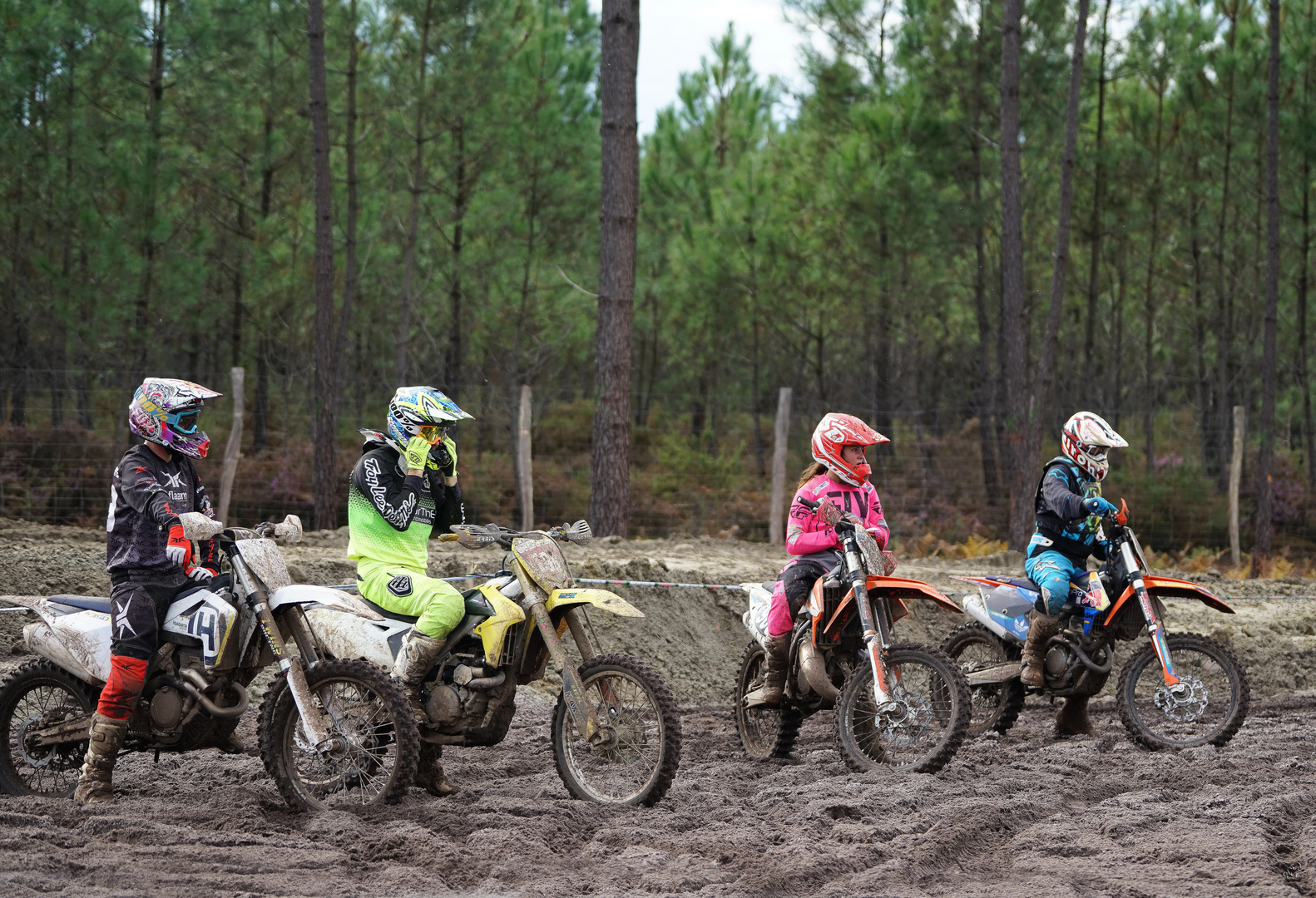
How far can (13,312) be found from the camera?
768 inches

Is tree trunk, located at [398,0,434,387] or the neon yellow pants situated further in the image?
Answer: tree trunk, located at [398,0,434,387]

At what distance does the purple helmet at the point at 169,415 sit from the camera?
6.06m

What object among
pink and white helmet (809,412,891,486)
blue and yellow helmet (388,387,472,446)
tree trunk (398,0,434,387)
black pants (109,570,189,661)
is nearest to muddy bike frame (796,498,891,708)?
pink and white helmet (809,412,891,486)

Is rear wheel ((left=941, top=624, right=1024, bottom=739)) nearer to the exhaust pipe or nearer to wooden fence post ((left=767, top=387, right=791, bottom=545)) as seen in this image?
the exhaust pipe

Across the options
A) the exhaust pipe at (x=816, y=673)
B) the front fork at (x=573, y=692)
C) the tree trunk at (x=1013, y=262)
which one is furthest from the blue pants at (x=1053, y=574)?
the tree trunk at (x=1013, y=262)

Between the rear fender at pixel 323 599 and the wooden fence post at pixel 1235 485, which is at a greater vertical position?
the wooden fence post at pixel 1235 485

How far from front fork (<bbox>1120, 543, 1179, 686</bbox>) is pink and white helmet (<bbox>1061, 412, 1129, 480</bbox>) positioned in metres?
0.51

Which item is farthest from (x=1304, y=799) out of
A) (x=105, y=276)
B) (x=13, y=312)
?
(x=13, y=312)

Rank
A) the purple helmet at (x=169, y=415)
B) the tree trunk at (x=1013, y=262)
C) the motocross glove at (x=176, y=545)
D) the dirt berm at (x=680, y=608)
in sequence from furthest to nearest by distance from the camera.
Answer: the tree trunk at (x=1013, y=262), the dirt berm at (x=680, y=608), the purple helmet at (x=169, y=415), the motocross glove at (x=176, y=545)

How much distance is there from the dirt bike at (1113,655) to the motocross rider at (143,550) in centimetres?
472

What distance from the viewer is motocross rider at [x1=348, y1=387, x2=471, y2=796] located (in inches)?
241

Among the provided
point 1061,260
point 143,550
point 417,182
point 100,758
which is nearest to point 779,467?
point 1061,260

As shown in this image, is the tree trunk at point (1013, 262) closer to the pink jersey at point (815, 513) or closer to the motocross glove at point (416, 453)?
the pink jersey at point (815, 513)

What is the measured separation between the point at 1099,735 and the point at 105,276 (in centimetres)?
1525
